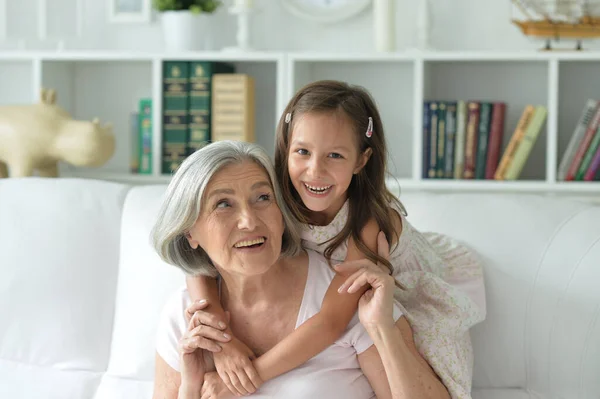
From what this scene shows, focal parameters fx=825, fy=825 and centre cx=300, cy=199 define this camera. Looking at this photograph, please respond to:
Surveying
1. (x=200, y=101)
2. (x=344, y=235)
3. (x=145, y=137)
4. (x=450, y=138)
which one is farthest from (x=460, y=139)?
(x=344, y=235)

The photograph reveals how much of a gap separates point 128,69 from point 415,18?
1.19 meters

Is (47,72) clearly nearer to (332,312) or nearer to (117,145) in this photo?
(117,145)

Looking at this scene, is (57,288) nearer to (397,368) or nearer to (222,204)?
(222,204)

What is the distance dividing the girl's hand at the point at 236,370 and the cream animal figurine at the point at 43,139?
1.45 metres

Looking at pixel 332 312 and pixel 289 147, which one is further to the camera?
pixel 289 147

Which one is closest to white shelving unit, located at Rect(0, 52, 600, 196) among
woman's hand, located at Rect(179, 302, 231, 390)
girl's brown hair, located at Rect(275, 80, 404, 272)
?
girl's brown hair, located at Rect(275, 80, 404, 272)

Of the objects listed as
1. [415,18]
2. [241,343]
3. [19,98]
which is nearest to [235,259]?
[241,343]

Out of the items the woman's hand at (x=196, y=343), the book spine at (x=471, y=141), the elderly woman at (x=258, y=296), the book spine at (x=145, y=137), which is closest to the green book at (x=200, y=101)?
the book spine at (x=145, y=137)

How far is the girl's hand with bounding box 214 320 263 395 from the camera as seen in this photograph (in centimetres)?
158

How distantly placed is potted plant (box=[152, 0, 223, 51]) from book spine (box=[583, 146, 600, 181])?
1.48 meters

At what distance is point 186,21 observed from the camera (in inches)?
121

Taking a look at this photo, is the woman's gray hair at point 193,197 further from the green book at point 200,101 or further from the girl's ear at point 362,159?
the green book at point 200,101

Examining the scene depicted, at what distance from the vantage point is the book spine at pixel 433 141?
9.64 ft

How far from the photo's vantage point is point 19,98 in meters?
3.45
